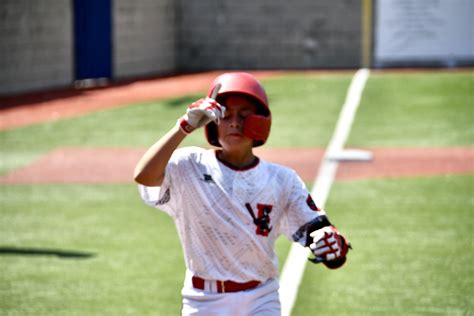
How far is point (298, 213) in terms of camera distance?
16.5 feet

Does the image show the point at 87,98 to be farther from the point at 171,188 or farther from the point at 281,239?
the point at 171,188

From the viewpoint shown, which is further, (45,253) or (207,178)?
(45,253)

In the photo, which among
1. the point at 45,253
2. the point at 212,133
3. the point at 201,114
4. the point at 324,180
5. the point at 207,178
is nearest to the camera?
the point at 201,114

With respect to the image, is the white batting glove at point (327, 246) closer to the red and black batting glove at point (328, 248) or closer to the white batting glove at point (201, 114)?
the red and black batting glove at point (328, 248)

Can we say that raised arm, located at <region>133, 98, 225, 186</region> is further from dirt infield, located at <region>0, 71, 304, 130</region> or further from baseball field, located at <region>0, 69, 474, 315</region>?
dirt infield, located at <region>0, 71, 304, 130</region>

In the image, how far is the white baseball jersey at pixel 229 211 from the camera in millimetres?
4902

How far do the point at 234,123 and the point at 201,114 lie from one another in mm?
317

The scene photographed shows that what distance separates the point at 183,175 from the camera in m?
4.98

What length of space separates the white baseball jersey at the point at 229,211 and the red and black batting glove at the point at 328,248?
0.24 m

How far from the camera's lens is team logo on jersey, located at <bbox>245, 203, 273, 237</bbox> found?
16.1 ft

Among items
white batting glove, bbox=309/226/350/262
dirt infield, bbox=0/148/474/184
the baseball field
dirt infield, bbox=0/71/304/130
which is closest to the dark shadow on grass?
the baseball field

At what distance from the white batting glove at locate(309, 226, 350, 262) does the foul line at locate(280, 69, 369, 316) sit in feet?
9.89

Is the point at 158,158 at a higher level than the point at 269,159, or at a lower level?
higher

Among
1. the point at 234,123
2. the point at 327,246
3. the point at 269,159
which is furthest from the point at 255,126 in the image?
the point at 269,159
